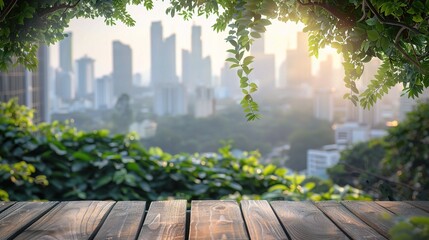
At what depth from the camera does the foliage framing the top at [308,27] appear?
0.98m

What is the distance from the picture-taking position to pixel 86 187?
3377mm

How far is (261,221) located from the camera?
1310 millimetres

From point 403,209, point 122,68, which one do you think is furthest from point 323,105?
point 403,209

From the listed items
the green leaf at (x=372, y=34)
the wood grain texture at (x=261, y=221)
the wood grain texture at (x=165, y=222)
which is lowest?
the wood grain texture at (x=261, y=221)

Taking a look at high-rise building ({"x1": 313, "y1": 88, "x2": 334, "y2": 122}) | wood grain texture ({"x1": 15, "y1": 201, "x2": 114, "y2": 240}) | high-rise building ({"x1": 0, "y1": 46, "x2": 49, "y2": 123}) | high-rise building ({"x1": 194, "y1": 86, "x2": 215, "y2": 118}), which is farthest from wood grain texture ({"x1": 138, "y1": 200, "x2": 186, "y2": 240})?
high-rise building ({"x1": 313, "y1": 88, "x2": 334, "y2": 122})

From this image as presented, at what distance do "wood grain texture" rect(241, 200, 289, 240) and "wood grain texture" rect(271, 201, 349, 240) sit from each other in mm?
21

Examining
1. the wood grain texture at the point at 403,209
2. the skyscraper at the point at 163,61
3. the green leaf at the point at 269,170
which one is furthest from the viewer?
the skyscraper at the point at 163,61

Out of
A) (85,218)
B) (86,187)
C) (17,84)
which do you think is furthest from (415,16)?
(17,84)

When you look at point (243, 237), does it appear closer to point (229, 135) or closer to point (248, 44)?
point (248, 44)

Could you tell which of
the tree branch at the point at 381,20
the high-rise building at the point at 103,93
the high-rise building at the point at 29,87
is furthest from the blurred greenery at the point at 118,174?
the high-rise building at the point at 103,93

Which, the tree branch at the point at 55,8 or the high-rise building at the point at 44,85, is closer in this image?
the tree branch at the point at 55,8

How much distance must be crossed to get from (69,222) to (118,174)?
6.64 feet

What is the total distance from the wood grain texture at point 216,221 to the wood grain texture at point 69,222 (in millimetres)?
258

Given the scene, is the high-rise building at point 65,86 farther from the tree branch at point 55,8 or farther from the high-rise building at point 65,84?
the tree branch at point 55,8
